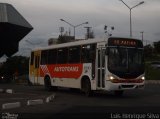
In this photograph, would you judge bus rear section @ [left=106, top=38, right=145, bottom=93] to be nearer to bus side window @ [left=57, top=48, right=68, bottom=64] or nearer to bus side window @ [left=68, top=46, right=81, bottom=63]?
bus side window @ [left=68, top=46, right=81, bottom=63]

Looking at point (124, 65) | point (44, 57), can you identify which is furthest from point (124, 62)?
point (44, 57)

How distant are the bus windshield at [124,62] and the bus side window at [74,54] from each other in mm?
3078

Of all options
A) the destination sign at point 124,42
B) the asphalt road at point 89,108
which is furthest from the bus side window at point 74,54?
the destination sign at point 124,42

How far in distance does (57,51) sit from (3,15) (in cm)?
2346

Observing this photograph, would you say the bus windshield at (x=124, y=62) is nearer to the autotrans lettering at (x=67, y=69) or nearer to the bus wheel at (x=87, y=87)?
the bus wheel at (x=87, y=87)

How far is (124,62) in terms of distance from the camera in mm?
24297

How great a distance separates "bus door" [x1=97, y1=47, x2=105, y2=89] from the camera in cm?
2436

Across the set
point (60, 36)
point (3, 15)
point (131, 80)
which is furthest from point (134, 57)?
point (60, 36)

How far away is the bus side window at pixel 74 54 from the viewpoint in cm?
2694

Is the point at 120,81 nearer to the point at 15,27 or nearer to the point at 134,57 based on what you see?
the point at 134,57

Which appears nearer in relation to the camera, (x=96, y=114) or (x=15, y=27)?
(x=96, y=114)

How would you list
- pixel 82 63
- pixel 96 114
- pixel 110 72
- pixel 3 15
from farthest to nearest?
1. pixel 3 15
2. pixel 82 63
3. pixel 110 72
4. pixel 96 114

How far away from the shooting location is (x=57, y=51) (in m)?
30.1

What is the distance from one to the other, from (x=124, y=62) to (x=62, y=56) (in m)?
5.88
